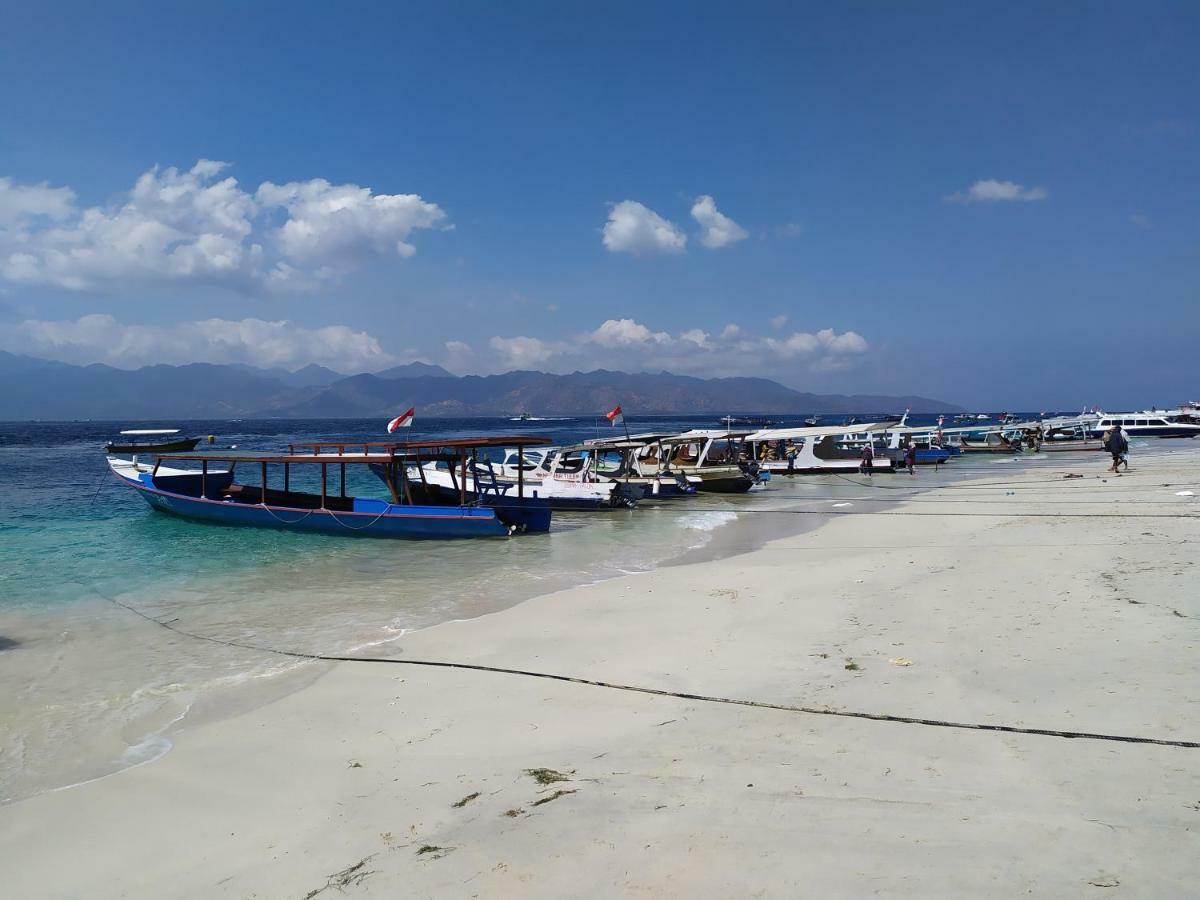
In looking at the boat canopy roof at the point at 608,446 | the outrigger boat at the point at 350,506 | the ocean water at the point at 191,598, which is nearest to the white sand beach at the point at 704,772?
the ocean water at the point at 191,598

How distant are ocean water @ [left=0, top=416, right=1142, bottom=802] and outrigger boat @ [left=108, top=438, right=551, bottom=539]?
1.59 feet

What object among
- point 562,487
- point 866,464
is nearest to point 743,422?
point 866,464

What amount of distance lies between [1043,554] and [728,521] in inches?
421

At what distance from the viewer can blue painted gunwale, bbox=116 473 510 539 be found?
2155 cm

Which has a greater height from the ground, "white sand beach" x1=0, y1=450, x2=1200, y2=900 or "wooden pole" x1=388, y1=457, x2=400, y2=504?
"wooden pole" x1=388, y1=457, x2=400, y2=504

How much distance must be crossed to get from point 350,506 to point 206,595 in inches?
356

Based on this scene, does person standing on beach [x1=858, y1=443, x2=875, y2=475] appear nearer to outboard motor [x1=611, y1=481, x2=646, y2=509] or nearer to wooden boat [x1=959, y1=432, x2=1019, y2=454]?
outboard motor [x1=611, y1=481, x2=646, y2=509]

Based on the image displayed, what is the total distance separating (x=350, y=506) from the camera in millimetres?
24172

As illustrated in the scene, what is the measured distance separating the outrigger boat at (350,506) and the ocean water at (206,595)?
1.59 feet

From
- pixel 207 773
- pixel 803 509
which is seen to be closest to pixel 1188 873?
pixel 207 773

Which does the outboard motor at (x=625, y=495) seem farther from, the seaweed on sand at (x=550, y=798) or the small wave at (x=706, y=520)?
the seaweed on sand at (x=550, y=798)

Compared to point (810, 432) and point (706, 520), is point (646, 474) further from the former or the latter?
point (810, 432)

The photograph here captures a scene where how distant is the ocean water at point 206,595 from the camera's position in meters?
8.55

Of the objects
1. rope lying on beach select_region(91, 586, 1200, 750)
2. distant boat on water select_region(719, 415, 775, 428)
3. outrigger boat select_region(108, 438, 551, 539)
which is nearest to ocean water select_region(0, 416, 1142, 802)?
rope lying on beach select_region(91, 586, 1200, 750)
